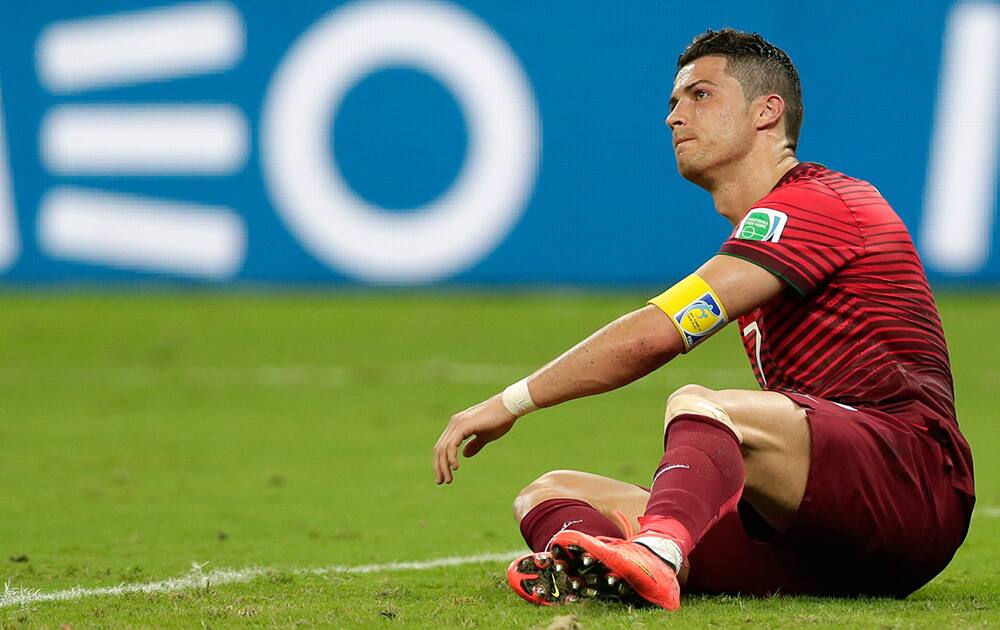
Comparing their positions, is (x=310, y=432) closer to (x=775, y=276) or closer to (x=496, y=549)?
(x=496, y=549)

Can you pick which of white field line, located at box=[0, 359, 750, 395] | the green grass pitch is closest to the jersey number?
the green grass pitch

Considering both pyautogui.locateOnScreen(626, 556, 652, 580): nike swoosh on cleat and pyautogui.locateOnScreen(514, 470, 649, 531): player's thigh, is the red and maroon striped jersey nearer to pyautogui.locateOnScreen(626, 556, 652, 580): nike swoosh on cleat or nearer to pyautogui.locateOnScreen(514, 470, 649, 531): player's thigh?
pyautogui.locateOnScreen(514, 470, 649, 531): player's thigh

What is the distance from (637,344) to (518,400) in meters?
0.33

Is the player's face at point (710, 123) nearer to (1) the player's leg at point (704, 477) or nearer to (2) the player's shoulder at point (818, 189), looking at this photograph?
(2) the player's shoulder at point (818, 189)

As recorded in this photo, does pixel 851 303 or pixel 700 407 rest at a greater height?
pixel 851 303

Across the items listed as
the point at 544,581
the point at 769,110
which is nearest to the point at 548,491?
the point at 544,581

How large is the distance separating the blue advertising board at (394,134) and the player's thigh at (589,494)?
8.02 m

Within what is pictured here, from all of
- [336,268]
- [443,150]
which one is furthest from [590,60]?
[336,268]

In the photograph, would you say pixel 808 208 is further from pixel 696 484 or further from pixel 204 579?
pixel 204 579

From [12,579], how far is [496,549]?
5.09 feet

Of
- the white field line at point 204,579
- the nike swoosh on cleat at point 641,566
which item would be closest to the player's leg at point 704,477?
the nike swoosh on cleat at point 641,566

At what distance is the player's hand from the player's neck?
874 mm

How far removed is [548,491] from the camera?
4.43 m

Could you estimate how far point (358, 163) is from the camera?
41.3 feet
